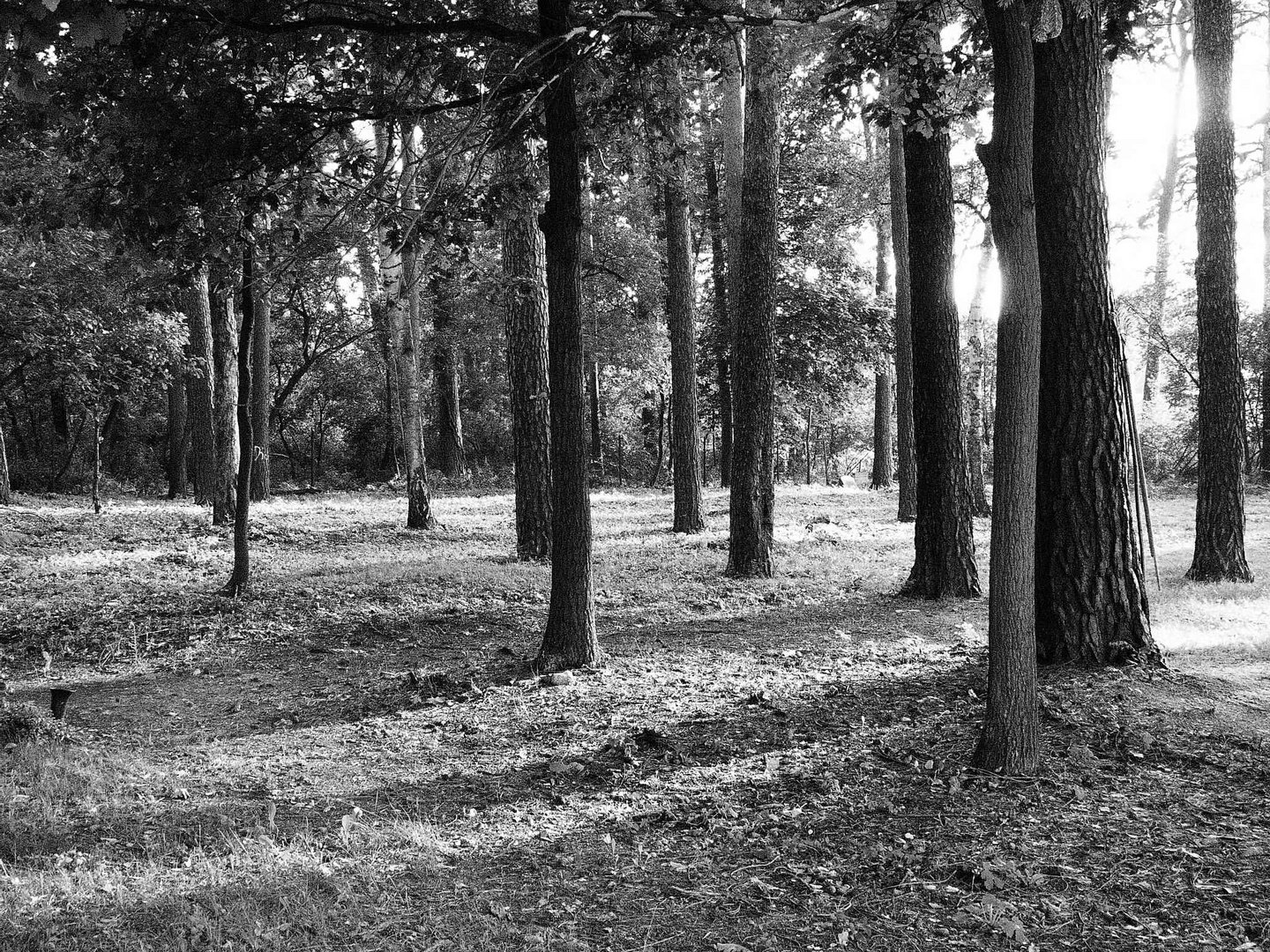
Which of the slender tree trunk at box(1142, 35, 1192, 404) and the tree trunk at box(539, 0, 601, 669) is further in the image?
the slender tree trunk at box(1142, 35, 1192, 404)

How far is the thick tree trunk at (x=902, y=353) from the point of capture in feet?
52.5

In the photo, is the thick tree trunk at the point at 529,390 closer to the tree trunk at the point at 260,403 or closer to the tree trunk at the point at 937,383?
the tree trunk at the point at 937,383

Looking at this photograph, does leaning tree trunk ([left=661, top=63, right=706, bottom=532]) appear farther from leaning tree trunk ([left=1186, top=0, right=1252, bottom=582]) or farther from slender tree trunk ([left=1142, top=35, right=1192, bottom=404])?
slender tree trunk ([left=1142, top=35, right=1192, bottom=404])

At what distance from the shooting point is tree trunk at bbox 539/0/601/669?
629 centimetres

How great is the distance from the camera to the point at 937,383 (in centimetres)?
861

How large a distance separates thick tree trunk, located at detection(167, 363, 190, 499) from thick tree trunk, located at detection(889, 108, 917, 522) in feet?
53.7

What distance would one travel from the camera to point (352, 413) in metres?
34.8

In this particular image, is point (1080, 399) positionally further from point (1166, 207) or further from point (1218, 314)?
point (1166, 207)

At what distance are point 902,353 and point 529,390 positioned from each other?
31.8ft

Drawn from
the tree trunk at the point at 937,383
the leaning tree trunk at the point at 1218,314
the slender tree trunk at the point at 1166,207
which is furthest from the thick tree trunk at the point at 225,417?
the slender tree trunk at the point at 1166,207

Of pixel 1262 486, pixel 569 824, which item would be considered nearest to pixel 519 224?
pixel 569 824

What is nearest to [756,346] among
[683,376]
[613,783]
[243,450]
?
[683,376]

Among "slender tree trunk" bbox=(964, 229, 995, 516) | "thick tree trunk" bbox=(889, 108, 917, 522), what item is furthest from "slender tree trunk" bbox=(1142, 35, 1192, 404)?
"thick tree trunk" bbox=(889, 108, 917, 522)

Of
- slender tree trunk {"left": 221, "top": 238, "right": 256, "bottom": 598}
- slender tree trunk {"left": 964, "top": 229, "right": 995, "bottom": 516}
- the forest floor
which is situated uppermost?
slender tree trunk {"left": 964, "top": 229, "right": 995, "bottom": 516}
